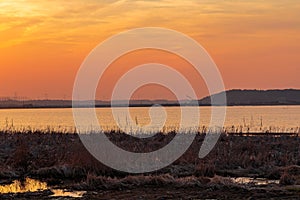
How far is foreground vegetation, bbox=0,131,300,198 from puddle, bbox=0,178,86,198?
53 centimetres

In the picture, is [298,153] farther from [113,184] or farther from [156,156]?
[113,184]

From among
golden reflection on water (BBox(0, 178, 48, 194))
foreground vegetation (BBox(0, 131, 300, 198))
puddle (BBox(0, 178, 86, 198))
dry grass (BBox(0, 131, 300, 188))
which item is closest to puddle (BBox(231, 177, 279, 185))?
foreground vegetation (BBox(0, 131, 300, 198))

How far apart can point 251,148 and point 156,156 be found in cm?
625

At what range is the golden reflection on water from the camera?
Answer: 2002 centimetres

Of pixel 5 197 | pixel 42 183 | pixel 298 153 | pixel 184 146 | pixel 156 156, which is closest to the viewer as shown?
pixel 5 197

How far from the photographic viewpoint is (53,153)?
28.5m

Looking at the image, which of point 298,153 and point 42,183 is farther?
point 298,153

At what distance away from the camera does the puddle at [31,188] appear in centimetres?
1886

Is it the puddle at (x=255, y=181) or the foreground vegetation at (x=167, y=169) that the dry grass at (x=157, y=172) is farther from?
the puddle at (x=255, y=181)

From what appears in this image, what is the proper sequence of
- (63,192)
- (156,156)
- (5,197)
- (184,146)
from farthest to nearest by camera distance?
(184,146), (156,156), (63,192), (5,197)

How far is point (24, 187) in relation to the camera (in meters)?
21.0

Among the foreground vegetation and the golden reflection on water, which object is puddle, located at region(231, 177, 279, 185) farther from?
the golden reflection on water

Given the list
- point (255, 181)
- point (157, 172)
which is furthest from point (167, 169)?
point (255, 181)

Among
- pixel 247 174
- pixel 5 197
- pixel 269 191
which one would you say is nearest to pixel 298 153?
pixel 247 174
